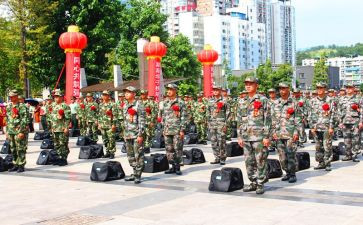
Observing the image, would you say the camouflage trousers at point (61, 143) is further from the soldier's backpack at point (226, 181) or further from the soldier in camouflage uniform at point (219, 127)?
the soldier's backpack at point (226, 181)

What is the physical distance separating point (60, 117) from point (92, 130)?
6.08 m

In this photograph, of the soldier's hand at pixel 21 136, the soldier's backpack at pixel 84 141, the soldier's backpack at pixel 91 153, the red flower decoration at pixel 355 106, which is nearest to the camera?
the soldier's hand at pixel 21 136

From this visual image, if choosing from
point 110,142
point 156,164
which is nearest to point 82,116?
point 110,142

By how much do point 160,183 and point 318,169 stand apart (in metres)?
3.81

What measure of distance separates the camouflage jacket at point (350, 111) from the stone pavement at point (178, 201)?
184cm

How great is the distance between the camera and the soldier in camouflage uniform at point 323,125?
456 inches

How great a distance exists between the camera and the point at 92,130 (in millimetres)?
19953

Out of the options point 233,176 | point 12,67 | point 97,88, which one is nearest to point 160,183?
point 233,176

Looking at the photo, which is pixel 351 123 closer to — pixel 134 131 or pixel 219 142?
pixel 219 142

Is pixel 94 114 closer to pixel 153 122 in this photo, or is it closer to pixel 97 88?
pixel 153 122

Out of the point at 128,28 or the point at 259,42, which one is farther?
the point at 259,42

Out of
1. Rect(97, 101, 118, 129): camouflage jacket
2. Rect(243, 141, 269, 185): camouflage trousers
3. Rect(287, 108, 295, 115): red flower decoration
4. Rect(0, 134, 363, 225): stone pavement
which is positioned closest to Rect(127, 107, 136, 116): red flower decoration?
Rect(0, 134, 363, 225): stone pavement

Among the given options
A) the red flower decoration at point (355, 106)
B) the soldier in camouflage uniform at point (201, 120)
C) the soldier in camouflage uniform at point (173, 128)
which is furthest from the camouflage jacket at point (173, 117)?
the soldier in camouflage uniform at point (201, 120)

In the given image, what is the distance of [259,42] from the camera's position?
144500 millimetres
